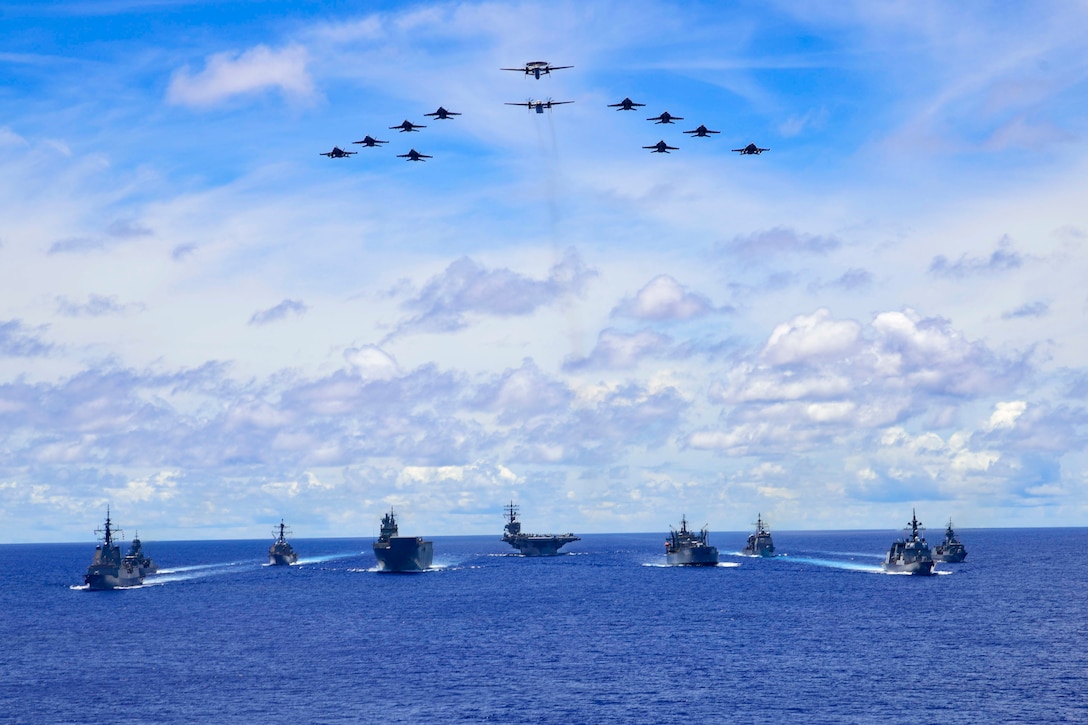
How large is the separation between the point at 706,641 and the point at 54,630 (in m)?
81.4

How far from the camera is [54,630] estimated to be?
5748 inches

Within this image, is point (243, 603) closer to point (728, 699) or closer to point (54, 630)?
point (54, 630)

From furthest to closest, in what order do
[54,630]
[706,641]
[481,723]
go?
1. [54,630]
2. [706,641]
3. [481,723]

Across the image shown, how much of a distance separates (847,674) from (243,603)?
106 m

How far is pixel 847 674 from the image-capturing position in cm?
10350

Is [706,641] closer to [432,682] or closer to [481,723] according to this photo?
[432,682]

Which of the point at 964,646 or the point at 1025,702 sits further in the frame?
the point at 964,646

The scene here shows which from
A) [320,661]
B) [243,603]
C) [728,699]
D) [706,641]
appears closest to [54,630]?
[243,603]

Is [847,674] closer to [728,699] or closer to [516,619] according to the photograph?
[728,699]

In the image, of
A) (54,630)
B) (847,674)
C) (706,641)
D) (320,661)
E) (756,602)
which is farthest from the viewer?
(756,602)

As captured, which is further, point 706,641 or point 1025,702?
point 706,641

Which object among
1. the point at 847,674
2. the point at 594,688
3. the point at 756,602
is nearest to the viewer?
the point at 594,688

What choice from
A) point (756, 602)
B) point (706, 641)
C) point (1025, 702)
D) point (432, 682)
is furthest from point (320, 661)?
point (756, 602)

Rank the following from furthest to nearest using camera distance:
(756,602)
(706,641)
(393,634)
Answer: (756,602) < (393,634) < (706,641)
